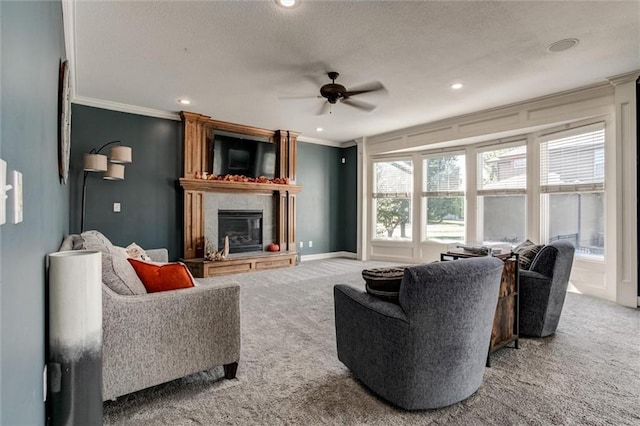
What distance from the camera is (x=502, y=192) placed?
535 cm

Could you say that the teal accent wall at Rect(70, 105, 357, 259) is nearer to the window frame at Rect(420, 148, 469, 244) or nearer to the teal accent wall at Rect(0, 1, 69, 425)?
the teal accent wall at Rect(0, 1, 69, 425)

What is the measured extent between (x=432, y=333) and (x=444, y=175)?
5.13m

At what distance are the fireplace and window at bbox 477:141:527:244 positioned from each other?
13.4 ft

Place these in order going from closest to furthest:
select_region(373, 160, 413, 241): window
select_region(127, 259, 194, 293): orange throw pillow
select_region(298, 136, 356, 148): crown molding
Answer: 1. select_region(127, 259, 194, 293): orange throw pillow
2. select_region(373, 160, 413, 241): window
3. select_region(298, 136, 356, 148): crown molding

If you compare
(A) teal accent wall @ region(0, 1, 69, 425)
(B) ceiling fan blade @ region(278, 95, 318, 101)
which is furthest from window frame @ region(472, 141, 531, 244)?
(A) teal accent wall @ region(0, 1, 69, 425)

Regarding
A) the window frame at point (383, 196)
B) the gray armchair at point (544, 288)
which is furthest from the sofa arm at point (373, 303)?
the window frame at point (383, 196)

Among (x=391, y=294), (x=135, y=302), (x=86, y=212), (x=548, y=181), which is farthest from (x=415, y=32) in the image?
(x=86, y=212)

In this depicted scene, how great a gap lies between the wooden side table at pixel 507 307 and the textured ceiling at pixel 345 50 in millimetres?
1991

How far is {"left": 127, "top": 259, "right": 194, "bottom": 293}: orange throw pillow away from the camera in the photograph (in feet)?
6.51

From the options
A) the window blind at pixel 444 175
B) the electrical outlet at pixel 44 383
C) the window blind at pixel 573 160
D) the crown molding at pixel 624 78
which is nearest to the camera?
the electrical outlet at pixel 44 383

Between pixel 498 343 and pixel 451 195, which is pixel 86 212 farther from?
pixel 451 195

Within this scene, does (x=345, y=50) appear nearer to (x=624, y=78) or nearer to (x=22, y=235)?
(x=22, y=235)

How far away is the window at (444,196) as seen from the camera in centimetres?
604

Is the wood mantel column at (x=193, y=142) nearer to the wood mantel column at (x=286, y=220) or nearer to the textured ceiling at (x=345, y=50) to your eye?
the textured ceiling at (x=345, y=50)
